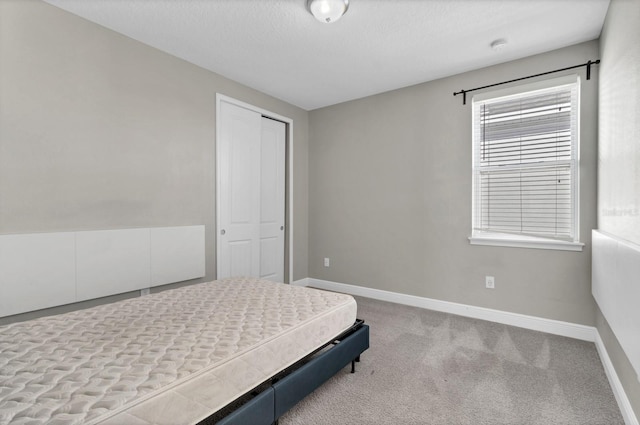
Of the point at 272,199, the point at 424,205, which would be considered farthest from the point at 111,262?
the point at 424,205

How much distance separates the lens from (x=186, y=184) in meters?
3.12

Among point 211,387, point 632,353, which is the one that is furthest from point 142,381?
point 632,353

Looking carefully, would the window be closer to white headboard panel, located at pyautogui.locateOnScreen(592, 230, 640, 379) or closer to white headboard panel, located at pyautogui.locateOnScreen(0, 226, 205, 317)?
white headboard panel, located at pyautogui.locateOnScreen(592, 230, 640, 379)

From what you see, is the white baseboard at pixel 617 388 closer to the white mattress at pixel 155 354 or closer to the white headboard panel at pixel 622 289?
the white headboard panel at pixel 622 289

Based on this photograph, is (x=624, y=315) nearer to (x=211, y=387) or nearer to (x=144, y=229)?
(x=211, y=387)

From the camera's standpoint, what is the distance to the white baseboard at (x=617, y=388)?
1673 millimetres

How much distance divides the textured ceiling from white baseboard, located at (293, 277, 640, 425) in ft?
8.28

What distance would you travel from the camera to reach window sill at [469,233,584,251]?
9.14ft

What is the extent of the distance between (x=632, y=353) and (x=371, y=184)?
9.73 feet

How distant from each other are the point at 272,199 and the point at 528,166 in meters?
2.95

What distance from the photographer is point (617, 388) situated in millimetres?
1927

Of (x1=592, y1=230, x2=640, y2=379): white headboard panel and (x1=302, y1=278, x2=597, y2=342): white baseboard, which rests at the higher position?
(x1=592, y1=230, x2=640, y2=379): white headboard panel

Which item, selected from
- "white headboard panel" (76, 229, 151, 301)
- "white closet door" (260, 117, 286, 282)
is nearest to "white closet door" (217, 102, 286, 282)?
"white closet door" (260, 117, 286, 282)

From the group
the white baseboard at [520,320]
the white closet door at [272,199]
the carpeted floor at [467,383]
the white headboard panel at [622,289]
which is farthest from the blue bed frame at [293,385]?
the white closet door at [272,199]
